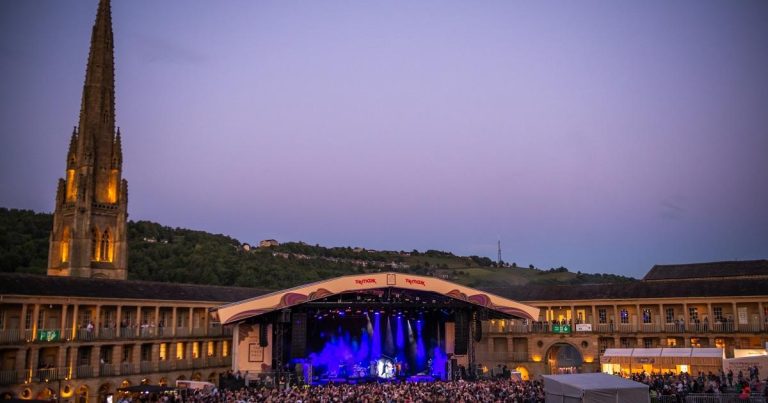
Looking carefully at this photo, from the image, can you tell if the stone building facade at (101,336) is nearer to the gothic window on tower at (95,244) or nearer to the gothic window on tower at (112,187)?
the gothic window on tower at (95,244)

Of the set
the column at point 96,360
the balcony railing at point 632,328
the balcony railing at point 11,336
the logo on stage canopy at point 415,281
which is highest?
the logo on stage canopy at point 415,281

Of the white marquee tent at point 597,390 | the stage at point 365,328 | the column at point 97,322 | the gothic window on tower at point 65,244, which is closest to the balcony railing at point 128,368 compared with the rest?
the column at point 97,322

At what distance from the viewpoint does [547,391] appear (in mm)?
25969

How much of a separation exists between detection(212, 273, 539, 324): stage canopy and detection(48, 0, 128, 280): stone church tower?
87.3 ft

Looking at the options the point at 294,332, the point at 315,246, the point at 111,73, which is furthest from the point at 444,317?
the point at 315,246

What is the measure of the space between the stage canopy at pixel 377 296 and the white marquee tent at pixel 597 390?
17703 millimetres

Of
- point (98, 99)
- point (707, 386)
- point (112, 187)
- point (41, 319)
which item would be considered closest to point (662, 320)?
point (707, 386)

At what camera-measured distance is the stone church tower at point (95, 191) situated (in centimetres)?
6316

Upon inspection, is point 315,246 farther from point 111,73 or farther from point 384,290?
point 384,290

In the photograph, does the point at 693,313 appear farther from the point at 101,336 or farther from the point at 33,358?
the point at 33,358

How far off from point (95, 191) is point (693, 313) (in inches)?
1965

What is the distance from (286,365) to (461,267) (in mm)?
100238

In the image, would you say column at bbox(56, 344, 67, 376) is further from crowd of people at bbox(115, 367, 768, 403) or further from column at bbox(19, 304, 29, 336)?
crowd of people at bbox(115, 367, 768, 403)

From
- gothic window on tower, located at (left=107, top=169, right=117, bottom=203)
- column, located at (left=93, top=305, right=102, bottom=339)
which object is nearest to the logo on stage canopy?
column, located at (left=93, top=305, right=102, bottom=339)
